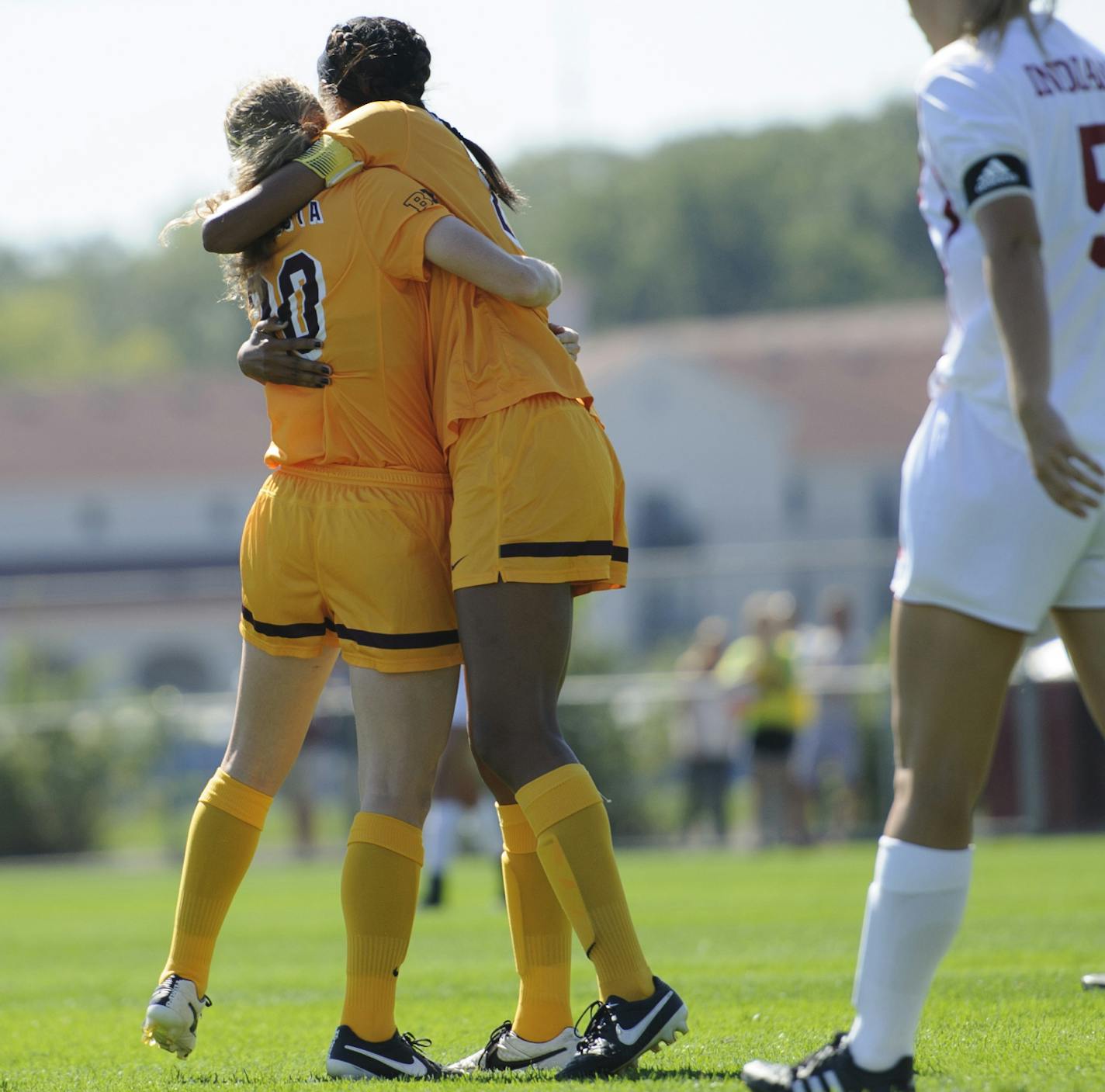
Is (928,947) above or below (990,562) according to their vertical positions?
below

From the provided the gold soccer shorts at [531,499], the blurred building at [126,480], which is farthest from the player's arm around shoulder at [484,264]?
the blurred building at [126,480]

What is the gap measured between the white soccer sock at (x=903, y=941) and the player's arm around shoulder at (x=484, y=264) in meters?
1.59

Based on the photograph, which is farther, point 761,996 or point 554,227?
point 554,227

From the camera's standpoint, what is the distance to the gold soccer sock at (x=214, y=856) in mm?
4684

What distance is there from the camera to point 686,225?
9138cm

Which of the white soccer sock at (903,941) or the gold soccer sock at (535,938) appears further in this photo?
the gold soccer sock at (535,938)

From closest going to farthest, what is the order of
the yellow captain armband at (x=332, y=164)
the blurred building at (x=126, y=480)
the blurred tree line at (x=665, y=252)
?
the yellow captain armband at (x=332, y=164) → the blurred building at (x=126, y=480) → the blurred tree line at (x=665, y=252)

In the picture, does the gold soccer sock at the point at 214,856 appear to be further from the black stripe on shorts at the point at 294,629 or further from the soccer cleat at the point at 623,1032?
the soccer cleat at the point at 623,1032

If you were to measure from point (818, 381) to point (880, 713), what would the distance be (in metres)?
49.9

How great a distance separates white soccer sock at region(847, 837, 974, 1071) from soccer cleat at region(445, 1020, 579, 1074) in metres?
1.13

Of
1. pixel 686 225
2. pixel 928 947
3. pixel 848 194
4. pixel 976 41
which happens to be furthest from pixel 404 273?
pixel 686 225

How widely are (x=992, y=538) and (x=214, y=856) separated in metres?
2.24

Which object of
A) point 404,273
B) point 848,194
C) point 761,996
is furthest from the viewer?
point 848,194

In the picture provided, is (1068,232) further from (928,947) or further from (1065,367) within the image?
(928,947)
